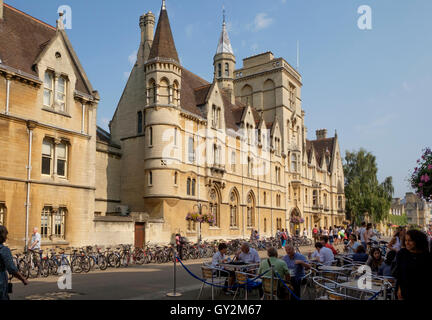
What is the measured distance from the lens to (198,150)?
30.6 metres

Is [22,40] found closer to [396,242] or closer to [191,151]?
[191,151]

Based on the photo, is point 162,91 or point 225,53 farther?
point 225,53

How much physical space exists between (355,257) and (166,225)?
16492mm

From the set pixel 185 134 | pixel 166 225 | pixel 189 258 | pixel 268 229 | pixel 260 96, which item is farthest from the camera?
pixel 260 96

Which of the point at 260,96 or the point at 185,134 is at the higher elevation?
the point at 260,96

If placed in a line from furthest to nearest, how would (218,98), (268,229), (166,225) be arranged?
(268,229) → (218,98) → (166,225)

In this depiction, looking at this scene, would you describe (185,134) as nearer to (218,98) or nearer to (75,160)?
(218,98)

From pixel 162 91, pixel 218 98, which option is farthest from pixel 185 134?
pixel 218 98

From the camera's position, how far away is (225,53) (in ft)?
168

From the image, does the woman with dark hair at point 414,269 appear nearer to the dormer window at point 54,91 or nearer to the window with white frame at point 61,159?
the window with white frame at point 61,159

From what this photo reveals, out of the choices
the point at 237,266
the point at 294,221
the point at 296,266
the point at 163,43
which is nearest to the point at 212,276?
the point at 237,266

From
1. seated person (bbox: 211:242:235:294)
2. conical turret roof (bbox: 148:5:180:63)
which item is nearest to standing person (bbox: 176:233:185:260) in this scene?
seated person (bbox: 211:242:235:294)

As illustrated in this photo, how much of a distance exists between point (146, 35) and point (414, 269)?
2930 centimetres
